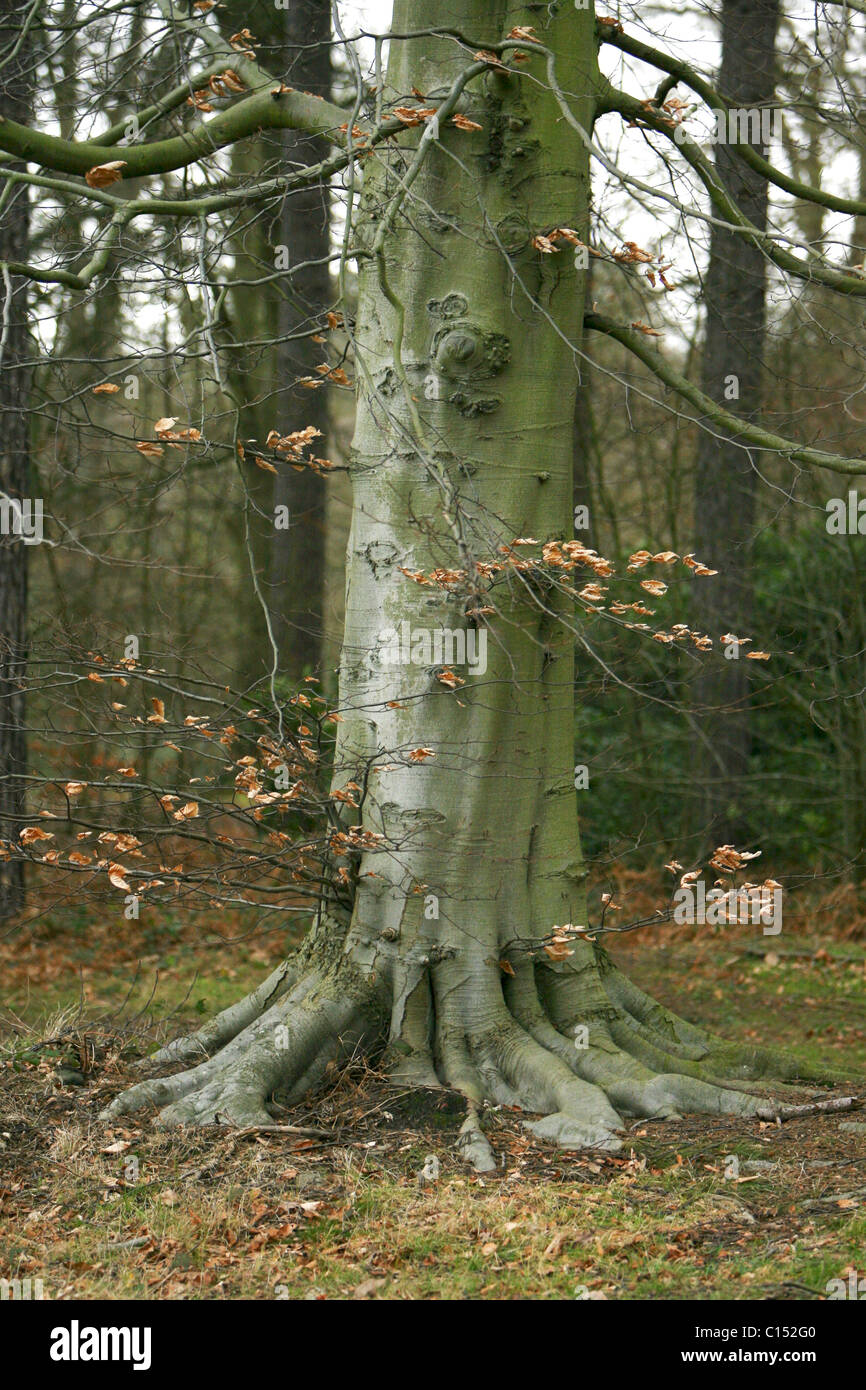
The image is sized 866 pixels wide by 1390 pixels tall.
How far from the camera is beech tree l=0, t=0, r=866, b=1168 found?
214 inches

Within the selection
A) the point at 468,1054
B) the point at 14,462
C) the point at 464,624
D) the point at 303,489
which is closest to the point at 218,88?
the point at 464,624

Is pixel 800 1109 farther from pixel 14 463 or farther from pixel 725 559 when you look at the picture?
pixel 14 463

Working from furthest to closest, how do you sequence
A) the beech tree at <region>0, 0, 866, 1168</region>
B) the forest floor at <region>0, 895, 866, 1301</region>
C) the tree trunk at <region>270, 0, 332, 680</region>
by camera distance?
the tree trunk at <region>270, 0, 332, 680</region>, the beech tree at <region>0, 0, 866, 1168</region>, the forest floor at <region>0, 895, 866, 1301</region>

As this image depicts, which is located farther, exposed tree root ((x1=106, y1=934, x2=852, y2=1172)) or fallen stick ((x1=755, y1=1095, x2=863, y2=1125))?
fallen stick ((x1=755, y1=1095, x2=863, y2=1125))

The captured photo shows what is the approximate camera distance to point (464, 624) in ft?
18.2

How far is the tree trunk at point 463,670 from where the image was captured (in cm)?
552

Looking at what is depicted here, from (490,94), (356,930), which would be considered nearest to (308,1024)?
(356,930)

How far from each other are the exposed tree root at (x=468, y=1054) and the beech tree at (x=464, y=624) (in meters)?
0.01

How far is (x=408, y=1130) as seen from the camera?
5168mm

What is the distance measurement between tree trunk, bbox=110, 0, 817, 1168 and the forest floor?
1.06ft

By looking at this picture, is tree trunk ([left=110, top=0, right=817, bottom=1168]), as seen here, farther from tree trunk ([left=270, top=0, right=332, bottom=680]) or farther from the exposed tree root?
tree trunk ([left=270, top=0, right=332, bottom=680])

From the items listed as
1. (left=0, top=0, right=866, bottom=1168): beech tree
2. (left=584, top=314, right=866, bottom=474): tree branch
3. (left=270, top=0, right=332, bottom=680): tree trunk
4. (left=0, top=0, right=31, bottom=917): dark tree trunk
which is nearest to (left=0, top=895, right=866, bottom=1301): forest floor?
(left=0, top=0, right=866, bottom=1168): beech tree

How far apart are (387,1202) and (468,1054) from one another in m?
1.20

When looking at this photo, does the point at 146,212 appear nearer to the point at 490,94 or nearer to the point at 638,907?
the point at 490,94
